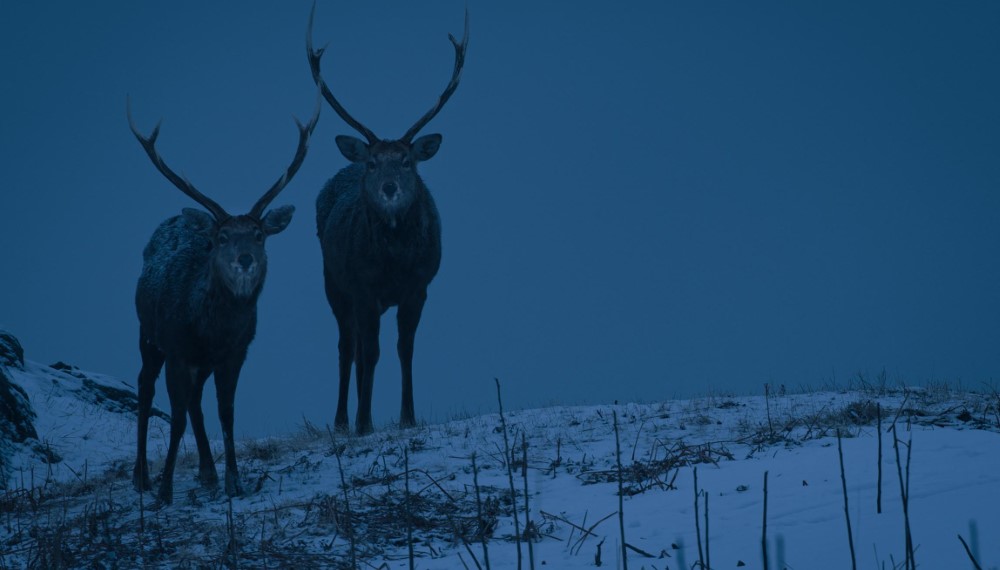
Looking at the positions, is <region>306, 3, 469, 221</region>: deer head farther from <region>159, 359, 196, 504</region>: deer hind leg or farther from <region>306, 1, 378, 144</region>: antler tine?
<region>159, 359, 196, 504</region>: deer hind leg

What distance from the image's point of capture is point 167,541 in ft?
18.2

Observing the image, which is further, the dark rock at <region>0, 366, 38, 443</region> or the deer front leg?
the deer front leg

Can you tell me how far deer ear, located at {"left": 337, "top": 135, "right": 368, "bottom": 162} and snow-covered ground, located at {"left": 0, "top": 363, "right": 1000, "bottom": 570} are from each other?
11.6 feet

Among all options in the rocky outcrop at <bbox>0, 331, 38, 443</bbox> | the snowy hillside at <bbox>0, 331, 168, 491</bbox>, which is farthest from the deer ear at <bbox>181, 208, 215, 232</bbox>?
the rocky outcrop at <bbox>0, 331, 38, 443</bbox>

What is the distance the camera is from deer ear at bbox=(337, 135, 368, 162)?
1067cm

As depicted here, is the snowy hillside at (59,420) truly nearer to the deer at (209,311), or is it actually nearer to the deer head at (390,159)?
the deer at (209,311)

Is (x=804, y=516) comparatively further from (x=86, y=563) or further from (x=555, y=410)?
(x=555, y=410)

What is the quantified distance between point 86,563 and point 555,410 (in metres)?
5.77

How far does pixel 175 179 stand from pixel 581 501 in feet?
17.3

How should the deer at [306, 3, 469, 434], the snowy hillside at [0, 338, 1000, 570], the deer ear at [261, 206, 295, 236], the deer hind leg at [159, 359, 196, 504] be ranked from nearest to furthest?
1. the snowy hillside at [0, 338, 1000, 570]
2. the deer hind leg at [159, 359, 196, 504]
3. the deer ear at [261, 206, 295, 236]
4. the deer at [306, 3, 469, 434]

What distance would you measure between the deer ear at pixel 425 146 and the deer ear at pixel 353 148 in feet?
1.98

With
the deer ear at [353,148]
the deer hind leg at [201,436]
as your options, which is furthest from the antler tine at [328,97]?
the deer hind leg at [201,436]

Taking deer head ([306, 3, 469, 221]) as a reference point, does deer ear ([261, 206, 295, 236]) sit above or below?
below

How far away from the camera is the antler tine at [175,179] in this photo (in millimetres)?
8094
